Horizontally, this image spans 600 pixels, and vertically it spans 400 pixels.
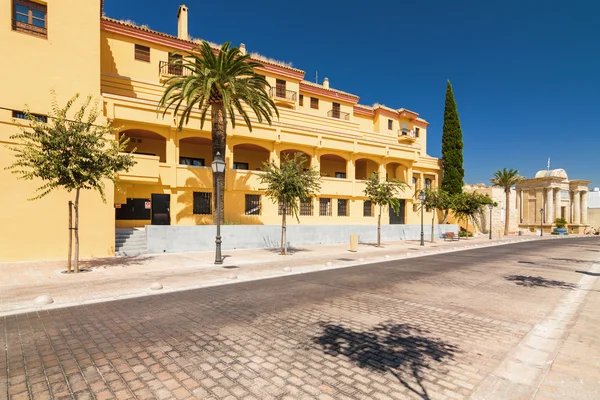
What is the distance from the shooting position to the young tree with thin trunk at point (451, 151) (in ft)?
126

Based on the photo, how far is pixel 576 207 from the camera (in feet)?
200

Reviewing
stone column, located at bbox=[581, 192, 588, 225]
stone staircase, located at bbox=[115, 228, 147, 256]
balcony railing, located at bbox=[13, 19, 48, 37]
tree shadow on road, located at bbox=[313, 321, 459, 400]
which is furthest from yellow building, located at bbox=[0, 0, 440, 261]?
stone column, located at bbox=[581, 192, 588, 225]

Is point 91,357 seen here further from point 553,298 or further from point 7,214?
point 7,214

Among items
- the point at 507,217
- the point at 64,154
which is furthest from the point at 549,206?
the point at 64,154

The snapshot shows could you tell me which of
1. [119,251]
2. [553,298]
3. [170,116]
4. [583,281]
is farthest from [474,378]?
[170,116]

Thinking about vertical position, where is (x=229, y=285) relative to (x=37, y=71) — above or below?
below

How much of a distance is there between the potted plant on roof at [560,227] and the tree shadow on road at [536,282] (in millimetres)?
54887

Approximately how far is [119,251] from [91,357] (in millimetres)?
13404

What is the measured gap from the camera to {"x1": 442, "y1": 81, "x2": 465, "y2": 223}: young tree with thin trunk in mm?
38375

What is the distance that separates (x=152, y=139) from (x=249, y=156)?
7.81 meters

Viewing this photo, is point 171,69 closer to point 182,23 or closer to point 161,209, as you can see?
point 182,23

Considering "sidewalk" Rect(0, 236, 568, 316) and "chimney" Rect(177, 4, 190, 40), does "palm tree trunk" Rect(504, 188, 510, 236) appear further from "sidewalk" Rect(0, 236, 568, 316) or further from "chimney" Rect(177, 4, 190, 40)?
"chimney" Rect(177, 4, 190, 40)

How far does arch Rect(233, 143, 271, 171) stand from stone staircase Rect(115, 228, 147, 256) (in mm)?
10598

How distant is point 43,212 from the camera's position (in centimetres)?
1435
